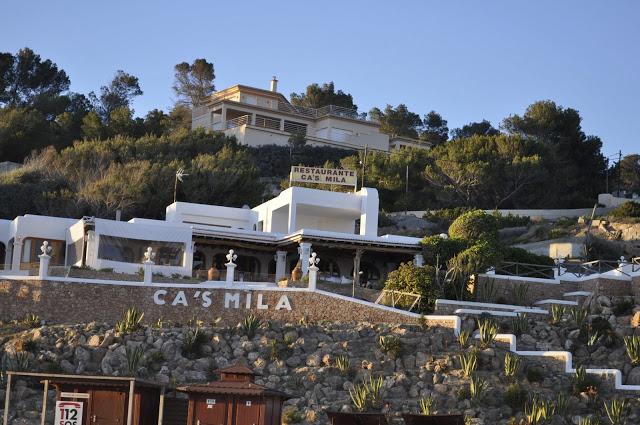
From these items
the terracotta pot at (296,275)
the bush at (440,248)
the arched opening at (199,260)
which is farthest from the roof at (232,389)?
the arched opening at (199,260)

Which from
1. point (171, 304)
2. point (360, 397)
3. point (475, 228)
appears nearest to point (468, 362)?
point (360, 397)

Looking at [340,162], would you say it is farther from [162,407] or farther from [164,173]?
[162,407]

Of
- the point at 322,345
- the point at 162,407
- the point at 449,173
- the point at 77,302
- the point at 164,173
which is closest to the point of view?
the point at 162,407

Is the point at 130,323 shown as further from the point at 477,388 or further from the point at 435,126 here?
the point at 435,126

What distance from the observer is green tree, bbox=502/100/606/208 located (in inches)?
3740

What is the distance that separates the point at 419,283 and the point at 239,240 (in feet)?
37.1

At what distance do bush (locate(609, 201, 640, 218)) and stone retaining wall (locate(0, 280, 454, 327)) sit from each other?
3707 cm

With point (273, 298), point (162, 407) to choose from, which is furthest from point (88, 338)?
point (162, 407)

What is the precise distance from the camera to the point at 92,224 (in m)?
53.4

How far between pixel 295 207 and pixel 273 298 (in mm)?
12472

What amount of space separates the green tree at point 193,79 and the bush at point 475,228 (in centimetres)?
6996

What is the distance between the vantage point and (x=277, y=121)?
110m

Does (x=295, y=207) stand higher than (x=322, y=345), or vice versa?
(x=295, y=207)

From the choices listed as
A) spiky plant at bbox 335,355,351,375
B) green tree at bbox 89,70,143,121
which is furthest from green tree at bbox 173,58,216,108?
spiky plant at bbox 335,355,351,375
